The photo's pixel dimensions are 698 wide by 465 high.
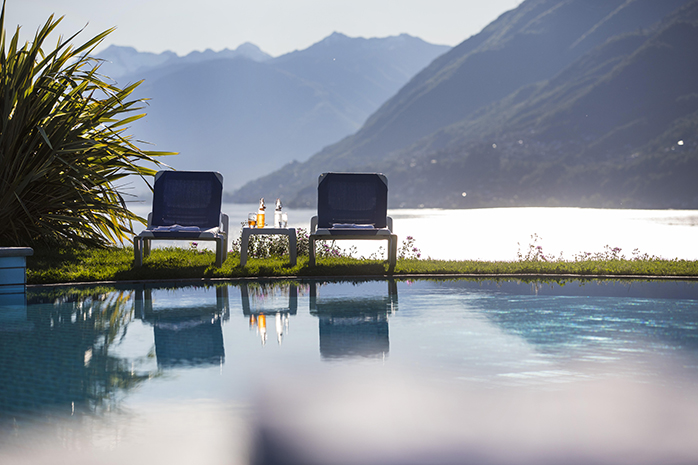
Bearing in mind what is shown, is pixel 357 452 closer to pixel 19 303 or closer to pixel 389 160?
pixel 19 303

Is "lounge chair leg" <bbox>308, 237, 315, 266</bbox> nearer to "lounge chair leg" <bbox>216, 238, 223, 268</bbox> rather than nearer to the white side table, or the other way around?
the white side table

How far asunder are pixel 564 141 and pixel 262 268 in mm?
107276

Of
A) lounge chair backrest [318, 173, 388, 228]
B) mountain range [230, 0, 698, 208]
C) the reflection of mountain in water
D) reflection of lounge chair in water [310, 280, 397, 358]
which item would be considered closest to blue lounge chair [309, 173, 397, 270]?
lounge chair backrest [318, 173, 388, 228]

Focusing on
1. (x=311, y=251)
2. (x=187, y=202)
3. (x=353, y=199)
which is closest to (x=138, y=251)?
(x=187, y=202)

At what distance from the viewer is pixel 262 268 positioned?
7.42 m

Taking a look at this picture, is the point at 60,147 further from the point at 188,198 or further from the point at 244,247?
the point at 244,247

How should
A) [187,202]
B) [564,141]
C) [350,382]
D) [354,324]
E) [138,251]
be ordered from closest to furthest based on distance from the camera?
[350,382] < [354,324] < [138,251] < [187,202] < [564,141]

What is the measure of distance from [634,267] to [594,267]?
44cm

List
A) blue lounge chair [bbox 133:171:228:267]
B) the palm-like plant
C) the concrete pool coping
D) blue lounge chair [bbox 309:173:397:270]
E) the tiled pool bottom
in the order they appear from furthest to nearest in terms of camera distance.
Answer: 1. blue lounge chair [bbox 309:173:397:270]
2. blue lounge chair [bbox 133:171:228:267]
3. the palm-like plant
4. the concrete pool coping
5. the tiled pool bottom

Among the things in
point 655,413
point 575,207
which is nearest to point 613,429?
point 655,413

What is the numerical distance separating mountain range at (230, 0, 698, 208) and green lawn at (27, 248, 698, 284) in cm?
9399

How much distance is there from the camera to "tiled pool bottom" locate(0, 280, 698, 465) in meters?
2.45

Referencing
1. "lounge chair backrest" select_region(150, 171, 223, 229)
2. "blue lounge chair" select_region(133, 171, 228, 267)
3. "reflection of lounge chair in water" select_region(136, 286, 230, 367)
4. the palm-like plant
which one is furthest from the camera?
"lounge chair backrest" select_region(150, 171, 223, 229)

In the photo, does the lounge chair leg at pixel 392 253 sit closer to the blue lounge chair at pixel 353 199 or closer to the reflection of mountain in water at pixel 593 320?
the blue lounge chair at pixel 353 199
